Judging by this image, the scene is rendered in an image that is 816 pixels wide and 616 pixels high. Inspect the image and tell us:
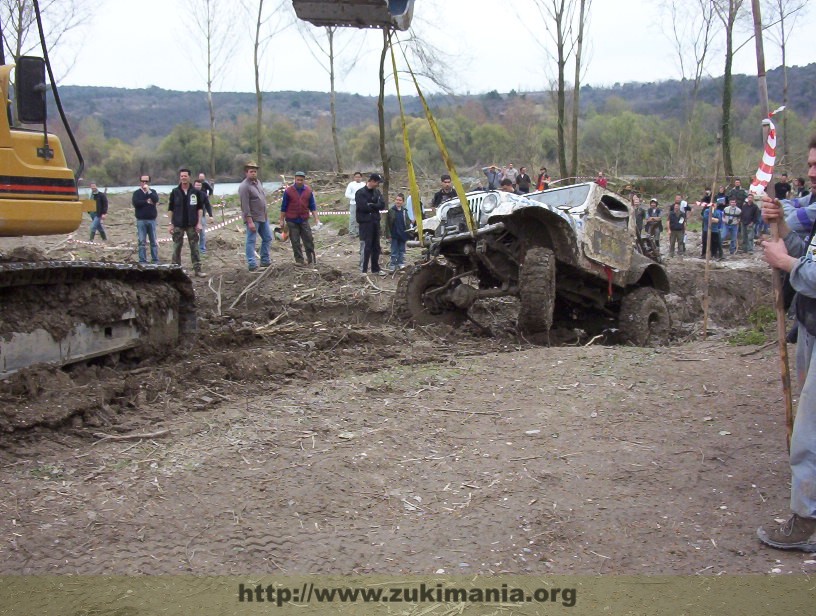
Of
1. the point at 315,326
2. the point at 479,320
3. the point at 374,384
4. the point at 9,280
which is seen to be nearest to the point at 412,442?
the point at 374,384

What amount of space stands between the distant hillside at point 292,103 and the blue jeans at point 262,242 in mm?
61396

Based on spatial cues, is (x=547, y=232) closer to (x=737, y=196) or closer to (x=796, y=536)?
(x=796, y=536)

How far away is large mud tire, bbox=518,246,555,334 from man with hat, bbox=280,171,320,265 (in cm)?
543

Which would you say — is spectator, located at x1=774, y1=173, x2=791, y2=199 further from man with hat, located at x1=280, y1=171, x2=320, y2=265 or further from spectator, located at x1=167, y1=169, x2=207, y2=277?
spectator, located at x1=167, y1=169, x2=207, y2=277

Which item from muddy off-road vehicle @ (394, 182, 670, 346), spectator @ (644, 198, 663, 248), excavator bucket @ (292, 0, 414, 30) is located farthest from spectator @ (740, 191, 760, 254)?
excavator bucket @ (292, 0, 414, 30)

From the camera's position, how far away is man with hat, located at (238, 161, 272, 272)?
13.7m

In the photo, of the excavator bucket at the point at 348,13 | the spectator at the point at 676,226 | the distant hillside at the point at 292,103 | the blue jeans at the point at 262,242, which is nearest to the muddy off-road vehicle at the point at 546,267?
the excavator bucket at the point at 348,13

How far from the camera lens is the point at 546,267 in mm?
9156

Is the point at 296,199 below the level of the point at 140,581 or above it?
above

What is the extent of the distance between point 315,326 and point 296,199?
4372mm

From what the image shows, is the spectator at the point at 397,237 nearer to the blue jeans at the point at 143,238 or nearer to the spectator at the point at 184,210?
the spectator at the point at 184,210

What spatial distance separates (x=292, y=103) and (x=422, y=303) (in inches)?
4631

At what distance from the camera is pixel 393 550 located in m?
4.15

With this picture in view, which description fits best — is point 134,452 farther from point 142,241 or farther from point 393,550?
point 142,241
